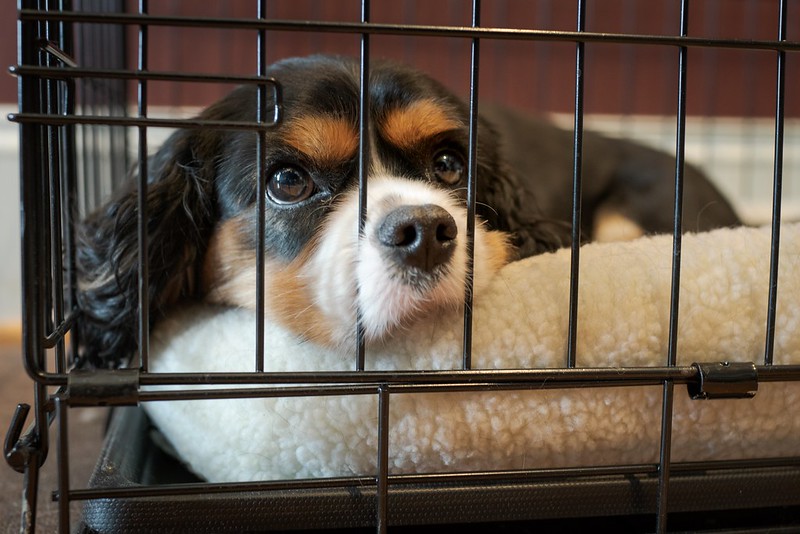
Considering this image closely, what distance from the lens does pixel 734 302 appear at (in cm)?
92

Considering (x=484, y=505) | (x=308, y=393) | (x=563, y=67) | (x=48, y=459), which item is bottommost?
(x=48, y=459)

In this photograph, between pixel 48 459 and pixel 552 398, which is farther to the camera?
pixel 48 459

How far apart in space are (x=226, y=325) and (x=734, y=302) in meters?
0.65

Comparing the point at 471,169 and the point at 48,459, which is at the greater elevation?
the point at 471,169

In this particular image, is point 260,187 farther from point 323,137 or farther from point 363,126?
point 323,137

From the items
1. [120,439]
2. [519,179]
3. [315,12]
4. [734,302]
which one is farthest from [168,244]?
[315,12]

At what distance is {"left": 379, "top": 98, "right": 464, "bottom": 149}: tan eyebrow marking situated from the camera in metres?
1.08

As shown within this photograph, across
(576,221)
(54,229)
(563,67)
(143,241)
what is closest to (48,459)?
(54,229)

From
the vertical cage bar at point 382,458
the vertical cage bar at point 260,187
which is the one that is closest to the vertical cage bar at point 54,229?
the vertical cage bar at point 260,187

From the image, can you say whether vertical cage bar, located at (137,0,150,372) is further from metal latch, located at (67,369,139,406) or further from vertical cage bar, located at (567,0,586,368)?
vertical cage bar, located at (567,0,586,368)

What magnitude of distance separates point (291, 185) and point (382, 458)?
432 mm

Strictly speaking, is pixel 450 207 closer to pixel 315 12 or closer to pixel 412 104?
pixel 412 104

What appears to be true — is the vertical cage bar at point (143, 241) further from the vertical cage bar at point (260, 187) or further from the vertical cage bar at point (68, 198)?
the vertical cage bar at point (68, 198)

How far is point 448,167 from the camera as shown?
1.15 metres
